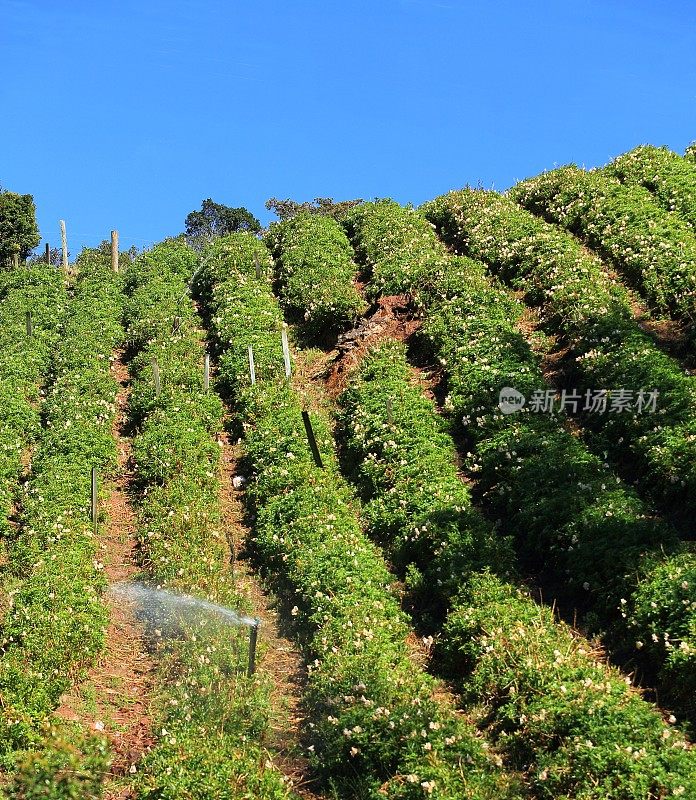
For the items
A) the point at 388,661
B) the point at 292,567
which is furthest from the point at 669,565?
the point at 292,567

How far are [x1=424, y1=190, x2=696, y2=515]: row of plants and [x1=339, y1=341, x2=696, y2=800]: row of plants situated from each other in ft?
9.71

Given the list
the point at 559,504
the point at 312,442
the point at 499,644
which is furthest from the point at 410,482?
the point at 499,644

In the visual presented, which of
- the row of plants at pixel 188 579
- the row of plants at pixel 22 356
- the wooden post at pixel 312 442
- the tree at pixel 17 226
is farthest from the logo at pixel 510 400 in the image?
the tree at pixel 17 226

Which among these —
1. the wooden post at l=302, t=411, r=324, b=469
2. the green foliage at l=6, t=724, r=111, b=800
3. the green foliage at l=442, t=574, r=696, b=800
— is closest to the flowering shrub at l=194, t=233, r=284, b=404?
the wooden post at l=302, t=411, r=324, b=469

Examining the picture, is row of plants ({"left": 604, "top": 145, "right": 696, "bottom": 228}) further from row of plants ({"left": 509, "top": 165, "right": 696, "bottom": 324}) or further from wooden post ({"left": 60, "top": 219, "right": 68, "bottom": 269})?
wooden post ({"left": 60, "top": 219, "right": 68, "bottom": 269})

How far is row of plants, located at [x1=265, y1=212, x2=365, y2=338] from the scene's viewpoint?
968 inches

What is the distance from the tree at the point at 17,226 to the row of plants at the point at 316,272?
63.3ft

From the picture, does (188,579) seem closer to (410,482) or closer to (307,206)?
(410,482)

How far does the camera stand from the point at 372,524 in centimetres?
1659

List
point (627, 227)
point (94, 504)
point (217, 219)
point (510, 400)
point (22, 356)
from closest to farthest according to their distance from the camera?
1. point (94, 504)
2. point (510, 400)
3. point (22, 356)
4. point (627, 227)
5. point (217, 219)

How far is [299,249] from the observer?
Result: 29719 mm

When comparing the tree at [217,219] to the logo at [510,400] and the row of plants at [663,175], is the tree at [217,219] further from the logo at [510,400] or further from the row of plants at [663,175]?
the logo at [510,400]

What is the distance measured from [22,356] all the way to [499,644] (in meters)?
16.0

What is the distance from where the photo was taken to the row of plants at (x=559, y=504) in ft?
41.3
